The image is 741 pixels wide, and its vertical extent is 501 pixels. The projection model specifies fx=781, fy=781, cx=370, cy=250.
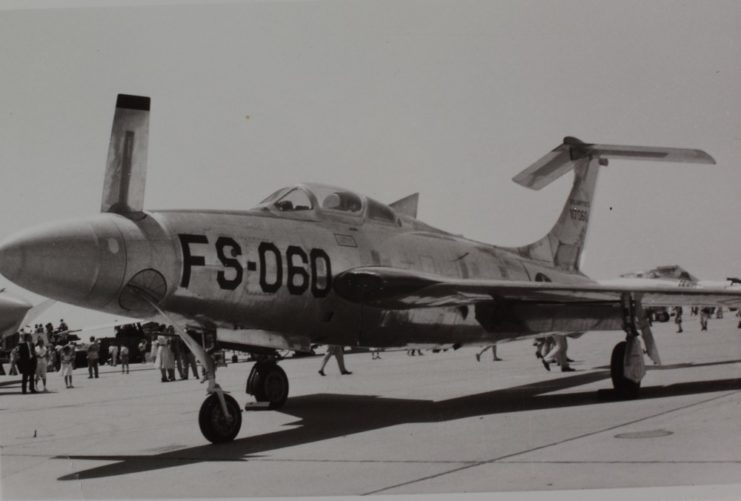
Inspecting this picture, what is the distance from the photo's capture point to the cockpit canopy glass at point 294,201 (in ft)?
35.8

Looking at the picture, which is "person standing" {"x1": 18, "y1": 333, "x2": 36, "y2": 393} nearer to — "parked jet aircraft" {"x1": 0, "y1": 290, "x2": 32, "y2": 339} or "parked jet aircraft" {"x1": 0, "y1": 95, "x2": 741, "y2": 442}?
"parked jet aircraft" {"x1": 0, "y1": 290, "x2": 32, "y2": 339}

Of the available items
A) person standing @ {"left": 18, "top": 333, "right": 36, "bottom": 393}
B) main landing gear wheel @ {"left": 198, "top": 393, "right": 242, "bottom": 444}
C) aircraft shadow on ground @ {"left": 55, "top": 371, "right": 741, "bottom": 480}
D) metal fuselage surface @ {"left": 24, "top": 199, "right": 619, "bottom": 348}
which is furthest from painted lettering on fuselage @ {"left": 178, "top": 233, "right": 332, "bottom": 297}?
person standing @ {"left": 18, "top": 333, "right": 36, "bottom": 393}

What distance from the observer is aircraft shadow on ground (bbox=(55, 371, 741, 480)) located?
8.17 meters

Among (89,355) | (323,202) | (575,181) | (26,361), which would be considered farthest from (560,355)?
(89,355)

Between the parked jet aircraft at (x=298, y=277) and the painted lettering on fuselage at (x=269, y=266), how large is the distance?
2 centimetres

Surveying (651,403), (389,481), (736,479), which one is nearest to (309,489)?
(389,481)

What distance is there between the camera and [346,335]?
1122cm

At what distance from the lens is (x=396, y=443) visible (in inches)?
336

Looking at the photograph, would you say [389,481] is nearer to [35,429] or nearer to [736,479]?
[736,479]

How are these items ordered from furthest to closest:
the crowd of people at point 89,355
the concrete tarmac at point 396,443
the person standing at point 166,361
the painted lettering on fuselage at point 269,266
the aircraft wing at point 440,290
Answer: the person standing at point 166,361, the crowd of people at point 89,355, the aircraft wing at point 440,290, the painted lettering on fuselage at point 269,266, the concrete tarmac at point 396,443

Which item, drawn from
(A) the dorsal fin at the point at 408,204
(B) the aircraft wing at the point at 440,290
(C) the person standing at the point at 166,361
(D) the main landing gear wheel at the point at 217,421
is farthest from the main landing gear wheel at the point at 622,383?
(C) the person standing at the point at 166,361

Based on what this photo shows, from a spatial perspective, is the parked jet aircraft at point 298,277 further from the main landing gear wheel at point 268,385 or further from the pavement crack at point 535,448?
the pavement crack at point 535,448

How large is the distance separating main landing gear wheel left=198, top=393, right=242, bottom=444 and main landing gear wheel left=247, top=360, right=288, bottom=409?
3642 millimetres

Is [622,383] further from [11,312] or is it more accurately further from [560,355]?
[11,312]
